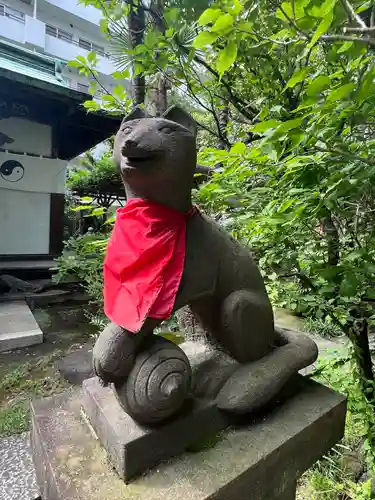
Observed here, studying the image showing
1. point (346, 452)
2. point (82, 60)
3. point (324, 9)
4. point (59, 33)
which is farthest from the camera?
point (59, 33)

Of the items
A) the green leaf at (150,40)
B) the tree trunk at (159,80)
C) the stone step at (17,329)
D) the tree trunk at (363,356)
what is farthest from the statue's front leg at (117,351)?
the stone step at (17,329)

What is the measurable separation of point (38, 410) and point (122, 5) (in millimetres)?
2994

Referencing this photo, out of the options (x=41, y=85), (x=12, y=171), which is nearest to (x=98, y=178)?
(x=12, y=171)

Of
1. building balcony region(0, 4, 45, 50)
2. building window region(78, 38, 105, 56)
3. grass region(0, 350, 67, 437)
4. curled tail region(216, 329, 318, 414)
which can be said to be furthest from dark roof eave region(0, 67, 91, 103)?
building window region(78, 38, 105, 56)

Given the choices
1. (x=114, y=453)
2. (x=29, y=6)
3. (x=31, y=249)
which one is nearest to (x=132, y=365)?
(x=114, y=453)

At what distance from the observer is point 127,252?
3.64 feet

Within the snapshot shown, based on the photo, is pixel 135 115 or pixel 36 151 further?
pixel 36 151

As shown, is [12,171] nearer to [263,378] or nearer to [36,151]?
[36,151]

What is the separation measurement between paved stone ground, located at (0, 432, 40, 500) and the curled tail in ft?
2.54

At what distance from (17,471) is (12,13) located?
67.2 feet

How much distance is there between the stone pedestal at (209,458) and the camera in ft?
3.23

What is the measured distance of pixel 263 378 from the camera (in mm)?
1232

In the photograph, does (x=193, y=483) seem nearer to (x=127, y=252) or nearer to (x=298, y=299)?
(x=127, y=252)

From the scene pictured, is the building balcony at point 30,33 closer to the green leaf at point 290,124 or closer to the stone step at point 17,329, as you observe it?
the stone step at point 17,329
